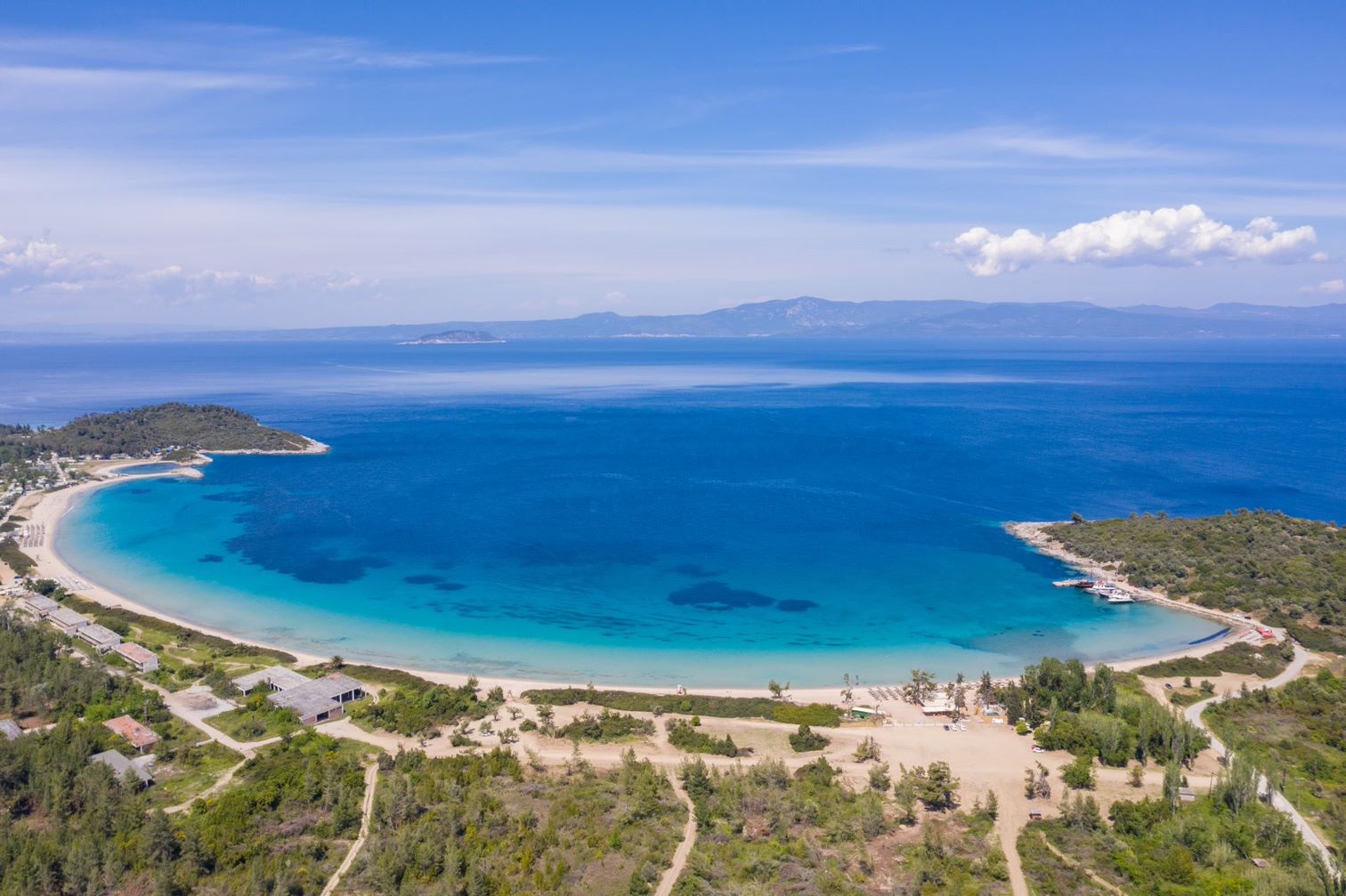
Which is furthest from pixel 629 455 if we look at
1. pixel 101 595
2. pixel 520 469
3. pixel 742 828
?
pixel 742 828

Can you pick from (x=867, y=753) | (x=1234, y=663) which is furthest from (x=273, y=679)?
(x=1234, y=663)

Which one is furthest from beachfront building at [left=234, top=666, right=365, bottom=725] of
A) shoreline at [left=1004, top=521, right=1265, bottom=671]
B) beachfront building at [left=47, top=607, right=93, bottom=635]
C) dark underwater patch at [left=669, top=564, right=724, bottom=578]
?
shoreline at [left=1004, top=521, right=1265, bottom=671]

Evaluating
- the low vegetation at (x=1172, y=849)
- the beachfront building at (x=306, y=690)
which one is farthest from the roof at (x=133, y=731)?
the low vegetation at (x=1172, y=849)

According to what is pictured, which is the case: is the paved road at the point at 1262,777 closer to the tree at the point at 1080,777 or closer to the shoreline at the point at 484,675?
the shoreline at the point at 484,675

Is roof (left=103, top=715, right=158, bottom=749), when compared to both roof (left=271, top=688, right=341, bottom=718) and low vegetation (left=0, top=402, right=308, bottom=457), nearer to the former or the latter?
roof (left=271, top=688, right=341, bottom=718)

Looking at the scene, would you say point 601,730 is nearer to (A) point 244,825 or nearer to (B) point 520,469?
(A) point 244,825
